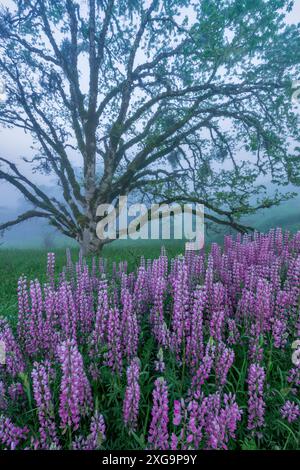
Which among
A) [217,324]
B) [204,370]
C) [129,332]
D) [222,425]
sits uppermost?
[217,324]

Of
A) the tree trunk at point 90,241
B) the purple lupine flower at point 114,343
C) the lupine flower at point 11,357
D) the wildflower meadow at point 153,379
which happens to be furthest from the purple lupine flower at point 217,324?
the tree trunk at point 90,241

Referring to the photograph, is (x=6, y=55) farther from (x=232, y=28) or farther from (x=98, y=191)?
(x=232, y=28)

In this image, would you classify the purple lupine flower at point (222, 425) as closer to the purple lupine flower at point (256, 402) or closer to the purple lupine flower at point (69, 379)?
the purple lupine flower at point (256, 402)

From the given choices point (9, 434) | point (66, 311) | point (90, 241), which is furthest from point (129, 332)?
point (90, 241)

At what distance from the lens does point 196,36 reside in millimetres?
9398

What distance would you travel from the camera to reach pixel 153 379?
3336 millimetres

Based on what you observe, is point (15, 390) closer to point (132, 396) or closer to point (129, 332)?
point (129, 332)

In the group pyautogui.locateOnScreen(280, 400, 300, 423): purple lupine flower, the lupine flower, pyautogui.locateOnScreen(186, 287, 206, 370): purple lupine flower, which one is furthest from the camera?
the lupine flower

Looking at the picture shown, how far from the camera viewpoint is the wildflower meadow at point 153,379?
2.24m

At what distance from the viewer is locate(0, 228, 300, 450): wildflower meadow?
2.24m

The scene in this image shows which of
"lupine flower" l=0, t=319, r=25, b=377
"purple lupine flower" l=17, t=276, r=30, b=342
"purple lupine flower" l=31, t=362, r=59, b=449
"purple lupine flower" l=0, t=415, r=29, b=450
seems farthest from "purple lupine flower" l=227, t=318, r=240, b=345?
"purple lupine flower" l=17, t=276, r=30, b=342

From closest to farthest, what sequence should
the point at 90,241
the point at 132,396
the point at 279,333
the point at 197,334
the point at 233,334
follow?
1. the point at 132,396
2. the point at 197,334
3. the point at 279,333
4. the point at 233,334
5. the point at 90,241

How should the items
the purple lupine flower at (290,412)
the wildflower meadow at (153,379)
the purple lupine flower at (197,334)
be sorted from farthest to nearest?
the purple lupine flower at (197,334), the purple lupine flower at (290,412), the wildflower meadow at (153,379)

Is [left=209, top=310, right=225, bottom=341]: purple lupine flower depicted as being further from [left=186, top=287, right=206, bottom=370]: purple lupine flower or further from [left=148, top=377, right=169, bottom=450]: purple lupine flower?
[left=148, top=377, right=169, bottom=450]: purple lupine flower
